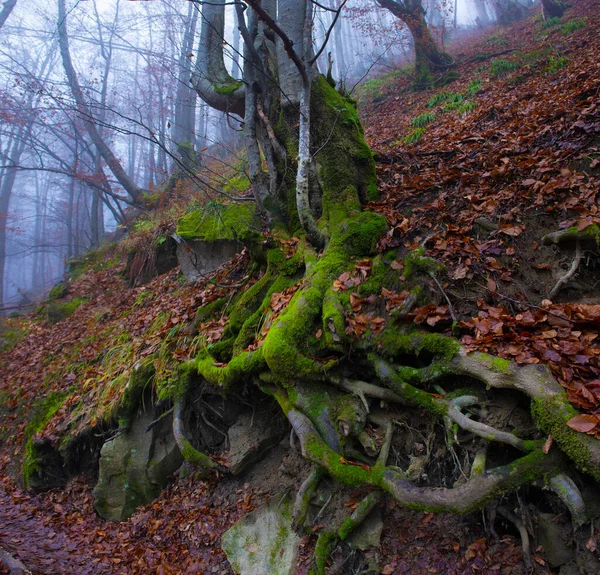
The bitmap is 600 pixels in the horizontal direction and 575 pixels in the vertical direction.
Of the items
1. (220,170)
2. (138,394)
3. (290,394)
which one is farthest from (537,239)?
(220,170)

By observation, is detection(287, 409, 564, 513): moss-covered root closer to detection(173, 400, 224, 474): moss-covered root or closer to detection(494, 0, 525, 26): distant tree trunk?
detection(173, 400, 224, 474): moss-covered root

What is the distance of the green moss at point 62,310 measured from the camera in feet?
37.4

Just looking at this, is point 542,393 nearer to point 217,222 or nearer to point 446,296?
point 446,296

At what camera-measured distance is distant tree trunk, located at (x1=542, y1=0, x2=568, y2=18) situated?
14984 mm

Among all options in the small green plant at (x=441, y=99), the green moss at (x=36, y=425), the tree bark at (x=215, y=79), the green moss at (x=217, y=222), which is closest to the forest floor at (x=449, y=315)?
the green moss at (x=36, y=425)

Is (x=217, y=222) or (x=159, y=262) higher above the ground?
(x=217, y=222)

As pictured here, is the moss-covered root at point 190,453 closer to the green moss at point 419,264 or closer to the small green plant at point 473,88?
the green moss at point 419,264

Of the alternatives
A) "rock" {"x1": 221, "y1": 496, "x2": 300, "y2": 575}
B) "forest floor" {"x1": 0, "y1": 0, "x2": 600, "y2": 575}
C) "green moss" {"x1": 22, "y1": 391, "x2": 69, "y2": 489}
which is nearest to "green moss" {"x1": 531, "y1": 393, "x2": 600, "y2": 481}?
"forest floor" {"x1": 0, "y1": 0, "x2": 600, "y2": 575}

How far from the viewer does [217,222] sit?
24.9 ft

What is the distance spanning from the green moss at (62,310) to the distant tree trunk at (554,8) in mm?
20683

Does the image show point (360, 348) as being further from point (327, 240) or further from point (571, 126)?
point (571, 126)

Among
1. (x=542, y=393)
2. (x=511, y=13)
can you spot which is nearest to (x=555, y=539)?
(x=542, y=393)

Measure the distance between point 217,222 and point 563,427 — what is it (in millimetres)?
6578

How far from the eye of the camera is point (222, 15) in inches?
284
